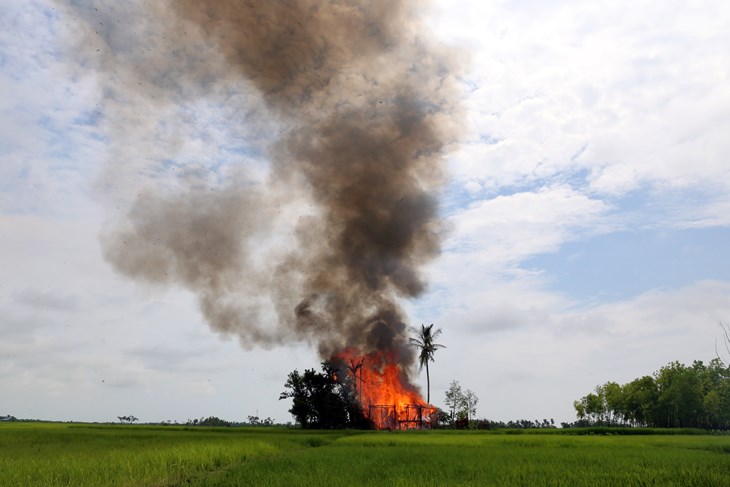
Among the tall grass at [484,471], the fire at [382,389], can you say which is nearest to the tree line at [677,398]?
the fire at [382,389]

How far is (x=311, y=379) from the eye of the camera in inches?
2388

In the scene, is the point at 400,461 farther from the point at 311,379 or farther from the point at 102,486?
the point at 311,379

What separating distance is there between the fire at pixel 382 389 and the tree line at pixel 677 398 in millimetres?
42516

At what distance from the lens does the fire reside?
5919 cm

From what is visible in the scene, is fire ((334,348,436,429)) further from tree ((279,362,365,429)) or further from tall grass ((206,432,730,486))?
tall grass ((206,432,730,486))

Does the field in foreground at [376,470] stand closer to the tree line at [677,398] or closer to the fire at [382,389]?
the fire at [382,389]

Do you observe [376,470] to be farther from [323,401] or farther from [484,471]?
[323,401]

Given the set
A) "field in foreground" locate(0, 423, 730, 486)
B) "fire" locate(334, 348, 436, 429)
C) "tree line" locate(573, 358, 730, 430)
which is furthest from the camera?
"tree line" locate(573, 358, 730, 430)

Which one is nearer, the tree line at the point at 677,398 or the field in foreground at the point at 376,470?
the field in foreground at the point at 376,470

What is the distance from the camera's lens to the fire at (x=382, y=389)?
59.2 m

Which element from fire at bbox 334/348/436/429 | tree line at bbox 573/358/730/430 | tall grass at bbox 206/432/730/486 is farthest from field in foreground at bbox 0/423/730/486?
tree line at bbox 573/358/730/430

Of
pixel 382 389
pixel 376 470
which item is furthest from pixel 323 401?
pixel 376 470

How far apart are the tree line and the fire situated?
42.5 metres

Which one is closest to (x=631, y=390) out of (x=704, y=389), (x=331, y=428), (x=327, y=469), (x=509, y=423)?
(x=704, y=389)
